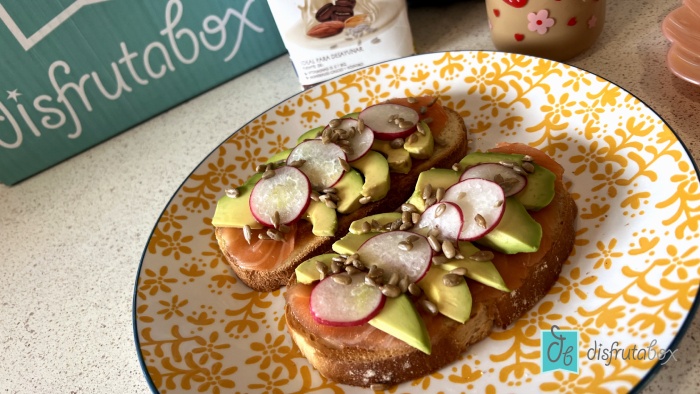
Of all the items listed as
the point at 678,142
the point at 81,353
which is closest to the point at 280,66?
the point at 81,353

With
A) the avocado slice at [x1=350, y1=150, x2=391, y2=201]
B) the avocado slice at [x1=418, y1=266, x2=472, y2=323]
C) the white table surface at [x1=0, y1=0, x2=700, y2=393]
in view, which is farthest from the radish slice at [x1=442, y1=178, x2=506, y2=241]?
the white table surface at [x1=0, y1=0, x2=700, y2=393]

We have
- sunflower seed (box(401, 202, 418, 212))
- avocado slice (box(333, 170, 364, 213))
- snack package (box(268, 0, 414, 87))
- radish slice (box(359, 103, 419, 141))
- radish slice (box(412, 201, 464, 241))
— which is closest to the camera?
radish slice (box(412, 201, 464, 241))

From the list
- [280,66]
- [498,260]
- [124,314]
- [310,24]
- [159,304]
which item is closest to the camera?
[498,260]

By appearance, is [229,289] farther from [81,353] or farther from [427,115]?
[427,115]

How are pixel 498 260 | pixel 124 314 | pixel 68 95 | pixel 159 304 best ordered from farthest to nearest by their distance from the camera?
pixel 68 95
pixel 124 314
pixel 159 304
pixel 498 260

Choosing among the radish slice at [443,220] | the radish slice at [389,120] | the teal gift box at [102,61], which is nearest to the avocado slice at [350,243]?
the radish slice at [443,220]

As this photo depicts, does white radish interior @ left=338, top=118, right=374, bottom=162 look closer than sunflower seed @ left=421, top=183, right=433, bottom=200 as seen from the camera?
No

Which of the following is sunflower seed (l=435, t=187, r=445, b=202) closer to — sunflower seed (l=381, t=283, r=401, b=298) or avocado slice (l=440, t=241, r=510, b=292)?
avocado slice (l=440, t=241, r=510, b=292)
